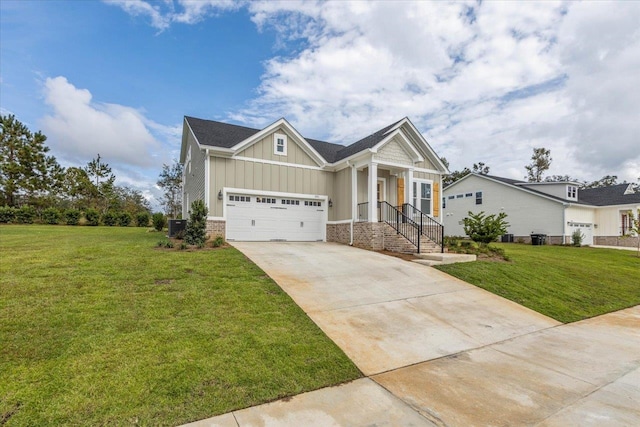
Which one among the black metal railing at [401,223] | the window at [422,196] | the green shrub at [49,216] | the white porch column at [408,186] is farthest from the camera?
the green shrub at [49,216]

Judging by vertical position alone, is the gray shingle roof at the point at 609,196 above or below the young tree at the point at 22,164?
below

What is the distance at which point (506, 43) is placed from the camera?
12.6 meters

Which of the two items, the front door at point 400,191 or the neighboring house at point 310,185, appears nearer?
the neighboring house at point 310,185

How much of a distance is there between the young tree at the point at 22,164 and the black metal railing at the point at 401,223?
32065 mm

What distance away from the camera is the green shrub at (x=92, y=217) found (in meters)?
24.4

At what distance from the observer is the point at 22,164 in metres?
27.5

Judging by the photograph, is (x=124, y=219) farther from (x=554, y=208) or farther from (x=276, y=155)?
(x=554, y=208)

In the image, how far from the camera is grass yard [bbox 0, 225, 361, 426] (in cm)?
294

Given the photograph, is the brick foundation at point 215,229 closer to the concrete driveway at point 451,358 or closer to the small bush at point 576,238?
the concrete driveway at point 451,358

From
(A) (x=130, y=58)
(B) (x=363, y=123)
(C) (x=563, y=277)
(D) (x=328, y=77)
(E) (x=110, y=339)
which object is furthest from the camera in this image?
(B) (x=363, y=123)

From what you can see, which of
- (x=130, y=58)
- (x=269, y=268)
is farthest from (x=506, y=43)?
(x=130, y=58)

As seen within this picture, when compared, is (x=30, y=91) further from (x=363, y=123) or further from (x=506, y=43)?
(x=506, y=43)

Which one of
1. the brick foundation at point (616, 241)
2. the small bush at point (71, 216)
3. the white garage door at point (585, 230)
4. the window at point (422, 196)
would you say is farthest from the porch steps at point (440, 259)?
the small bush at point (71, 216)

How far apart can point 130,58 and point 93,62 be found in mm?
1777
